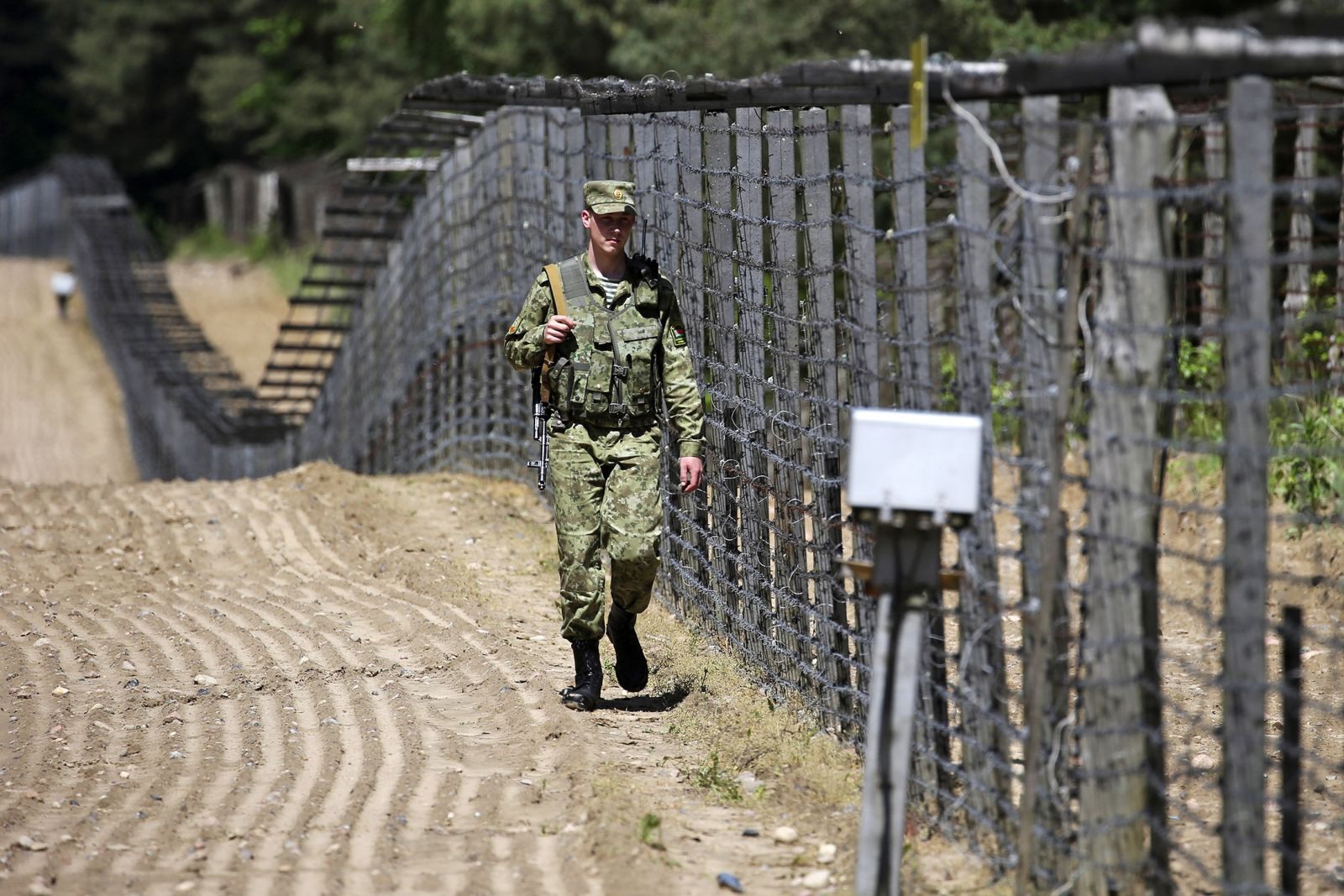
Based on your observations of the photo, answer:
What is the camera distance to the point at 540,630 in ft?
27.7

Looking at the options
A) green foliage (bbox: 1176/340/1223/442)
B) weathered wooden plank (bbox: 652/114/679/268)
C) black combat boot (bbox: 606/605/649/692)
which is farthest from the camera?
green foliage (bbox: 1176/340/1223/442)

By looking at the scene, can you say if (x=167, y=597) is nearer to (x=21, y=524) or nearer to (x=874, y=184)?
(x=21, y=524)

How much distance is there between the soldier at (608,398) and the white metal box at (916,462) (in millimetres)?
2178

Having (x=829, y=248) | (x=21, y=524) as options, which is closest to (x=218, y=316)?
(x=21, y=524)

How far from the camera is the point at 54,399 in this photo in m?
28.5

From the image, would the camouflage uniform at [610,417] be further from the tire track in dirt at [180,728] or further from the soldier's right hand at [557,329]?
the tire track in dirt at [180,728]

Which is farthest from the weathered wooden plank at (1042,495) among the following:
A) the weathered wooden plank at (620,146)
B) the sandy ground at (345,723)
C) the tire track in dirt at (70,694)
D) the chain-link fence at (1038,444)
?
the weathered wooden plank at (620,146)

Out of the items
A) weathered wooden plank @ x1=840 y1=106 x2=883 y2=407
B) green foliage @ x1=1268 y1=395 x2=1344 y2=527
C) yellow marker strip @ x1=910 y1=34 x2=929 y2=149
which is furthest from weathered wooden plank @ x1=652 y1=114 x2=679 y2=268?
green foliage @ x1=1268 y1=395 x2=1344 y2=527

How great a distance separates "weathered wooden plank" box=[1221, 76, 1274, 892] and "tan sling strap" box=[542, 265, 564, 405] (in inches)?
115

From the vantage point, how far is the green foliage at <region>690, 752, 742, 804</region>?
588 centimetres

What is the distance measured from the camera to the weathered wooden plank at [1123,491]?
423 cm

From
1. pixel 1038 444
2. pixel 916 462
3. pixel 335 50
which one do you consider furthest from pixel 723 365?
pixel 335 50

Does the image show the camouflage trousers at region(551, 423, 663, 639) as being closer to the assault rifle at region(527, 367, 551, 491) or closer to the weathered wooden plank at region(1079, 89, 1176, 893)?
the assault rifle at region(527, 367, 551, 491)

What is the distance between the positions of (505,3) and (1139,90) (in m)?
23.5
